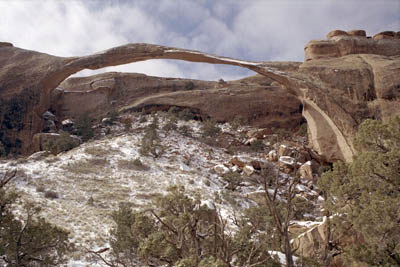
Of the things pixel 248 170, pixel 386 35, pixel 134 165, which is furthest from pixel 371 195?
pixel 386 35

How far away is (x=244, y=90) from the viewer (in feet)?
80.7

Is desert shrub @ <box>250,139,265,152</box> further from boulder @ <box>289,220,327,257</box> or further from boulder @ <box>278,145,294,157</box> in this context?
boulder @ <box>289,220,327,257</box>

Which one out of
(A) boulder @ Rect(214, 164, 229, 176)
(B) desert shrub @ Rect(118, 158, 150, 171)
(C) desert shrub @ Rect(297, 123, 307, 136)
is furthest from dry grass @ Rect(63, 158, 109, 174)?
(C) desert shrub @ Rect(297, 123, 307, 136)

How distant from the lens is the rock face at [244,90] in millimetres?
13852

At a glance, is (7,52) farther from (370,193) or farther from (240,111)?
(370,193)

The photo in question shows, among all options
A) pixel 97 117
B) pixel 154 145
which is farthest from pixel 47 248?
pixel 97 117

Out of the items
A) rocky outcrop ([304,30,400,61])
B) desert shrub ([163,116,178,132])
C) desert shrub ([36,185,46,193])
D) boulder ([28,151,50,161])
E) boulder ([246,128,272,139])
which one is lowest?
desert shrub ([36,185,46,193])

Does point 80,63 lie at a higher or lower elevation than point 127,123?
higher

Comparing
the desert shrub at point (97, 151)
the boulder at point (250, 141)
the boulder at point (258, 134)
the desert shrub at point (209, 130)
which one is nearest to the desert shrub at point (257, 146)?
the boulder at point (250, 141)

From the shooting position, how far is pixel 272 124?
77.3 ft

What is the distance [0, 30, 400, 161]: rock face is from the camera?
45.4ft

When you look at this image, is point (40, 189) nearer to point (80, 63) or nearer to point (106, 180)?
point (106, 180)

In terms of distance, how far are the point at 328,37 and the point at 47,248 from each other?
64.8 ft

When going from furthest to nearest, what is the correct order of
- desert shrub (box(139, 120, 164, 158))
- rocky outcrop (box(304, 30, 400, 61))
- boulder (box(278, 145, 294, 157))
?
rocky outcrop (box(304, 30, 400, 61)) → boulder (box(278, 145, 294, 157)) → desert shrub (box(139, 120, 164, 158))
